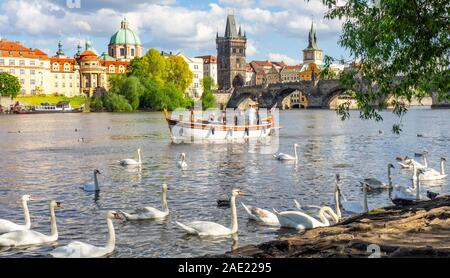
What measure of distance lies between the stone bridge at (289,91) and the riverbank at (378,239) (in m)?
126

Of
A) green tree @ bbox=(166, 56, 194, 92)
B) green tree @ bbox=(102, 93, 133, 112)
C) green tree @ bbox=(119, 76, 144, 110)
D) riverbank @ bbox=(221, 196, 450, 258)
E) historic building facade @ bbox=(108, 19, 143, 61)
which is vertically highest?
historic building facade @ bbox=(108, 19, 143, 61)

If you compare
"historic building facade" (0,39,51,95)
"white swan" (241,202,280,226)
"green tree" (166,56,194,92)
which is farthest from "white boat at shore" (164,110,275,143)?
"historic building facade" (0,39,51,95)

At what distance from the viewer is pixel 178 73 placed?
125 meters

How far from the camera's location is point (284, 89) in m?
154

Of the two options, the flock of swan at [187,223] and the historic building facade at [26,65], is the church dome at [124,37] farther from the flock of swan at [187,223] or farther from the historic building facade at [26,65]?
the flock of swan at [187,223]

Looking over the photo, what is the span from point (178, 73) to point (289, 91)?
41.9 meters

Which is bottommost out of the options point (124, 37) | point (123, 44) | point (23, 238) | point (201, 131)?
point (23, 238)

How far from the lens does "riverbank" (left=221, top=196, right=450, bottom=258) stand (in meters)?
9.23

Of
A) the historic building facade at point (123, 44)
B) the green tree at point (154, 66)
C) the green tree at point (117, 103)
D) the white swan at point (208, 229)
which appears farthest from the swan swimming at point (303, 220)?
the historic building facade at point (123, 44)

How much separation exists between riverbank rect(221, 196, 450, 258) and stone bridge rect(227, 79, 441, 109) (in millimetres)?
126485

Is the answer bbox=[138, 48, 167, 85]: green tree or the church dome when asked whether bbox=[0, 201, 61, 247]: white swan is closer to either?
bbox=[138, 48, 167, 85]: green tree

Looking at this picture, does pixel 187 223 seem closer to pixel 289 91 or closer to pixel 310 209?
pixel 310 209

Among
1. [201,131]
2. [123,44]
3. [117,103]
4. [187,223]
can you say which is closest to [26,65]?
Result: [123,44]
